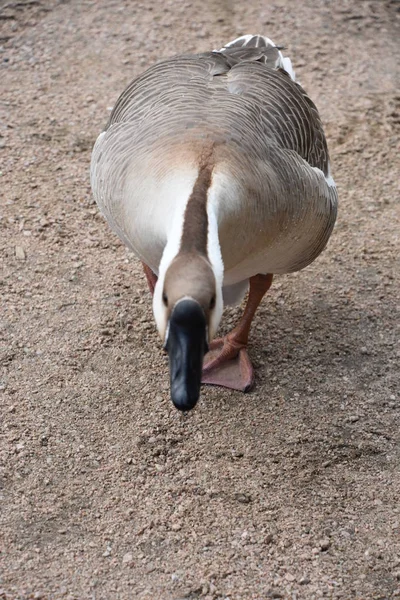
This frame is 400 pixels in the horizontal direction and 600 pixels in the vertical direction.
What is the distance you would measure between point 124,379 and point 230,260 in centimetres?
123

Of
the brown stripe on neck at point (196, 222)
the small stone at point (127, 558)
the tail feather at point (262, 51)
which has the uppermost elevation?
the brown stripe on neck at point (196, 222)

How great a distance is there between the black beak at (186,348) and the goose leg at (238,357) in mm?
1647

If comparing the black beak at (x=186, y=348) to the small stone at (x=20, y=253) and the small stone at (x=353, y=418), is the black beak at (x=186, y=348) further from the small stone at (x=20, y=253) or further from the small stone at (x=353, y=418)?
the small stone at (x=20, y=253)

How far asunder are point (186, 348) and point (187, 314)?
133 mm

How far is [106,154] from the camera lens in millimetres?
3957

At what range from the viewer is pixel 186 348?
106 inches

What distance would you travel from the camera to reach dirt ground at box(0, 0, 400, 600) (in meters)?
3.45

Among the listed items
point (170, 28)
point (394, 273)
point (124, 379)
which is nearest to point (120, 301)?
point (124, 379)

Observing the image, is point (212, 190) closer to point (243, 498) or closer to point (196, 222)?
point (196, 222)

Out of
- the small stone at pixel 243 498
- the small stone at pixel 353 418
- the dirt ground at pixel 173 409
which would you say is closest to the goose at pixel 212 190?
the dirt ground at pixel 173 409

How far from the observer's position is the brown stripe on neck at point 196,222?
2779 millimetres

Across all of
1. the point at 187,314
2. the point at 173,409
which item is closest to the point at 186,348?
the point at 187,314

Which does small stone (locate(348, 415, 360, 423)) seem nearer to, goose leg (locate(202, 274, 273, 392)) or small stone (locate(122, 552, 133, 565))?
goose leg (locate(202, 274, 273, 392))

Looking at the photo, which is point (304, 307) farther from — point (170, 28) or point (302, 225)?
point (170, 28)
